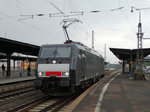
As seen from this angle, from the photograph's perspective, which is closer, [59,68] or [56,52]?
[59,68]

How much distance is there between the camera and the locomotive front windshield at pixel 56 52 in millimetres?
11141

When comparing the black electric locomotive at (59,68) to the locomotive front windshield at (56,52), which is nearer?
the black electric locomotive at (59,68)

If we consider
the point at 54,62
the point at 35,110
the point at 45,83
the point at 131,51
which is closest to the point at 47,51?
the point at 54,62

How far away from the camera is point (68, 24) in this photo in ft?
55.3

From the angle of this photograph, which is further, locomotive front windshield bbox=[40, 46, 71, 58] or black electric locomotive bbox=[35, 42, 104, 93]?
locomotive front windshield bbox=[40, 46, 71, 58]

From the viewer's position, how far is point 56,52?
37.3ft

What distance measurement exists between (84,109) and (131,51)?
24.1 meters

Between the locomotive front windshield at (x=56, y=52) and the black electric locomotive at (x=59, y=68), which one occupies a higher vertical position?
the locomotive front windshield at (x=56, y=52)

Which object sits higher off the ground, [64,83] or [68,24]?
[68,24]

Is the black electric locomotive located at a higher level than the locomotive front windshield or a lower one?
lower

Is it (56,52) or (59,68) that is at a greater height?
(56,52)

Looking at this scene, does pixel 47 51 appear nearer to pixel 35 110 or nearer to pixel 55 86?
pixel 55 86

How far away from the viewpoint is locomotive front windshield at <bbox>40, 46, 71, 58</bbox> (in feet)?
36.6

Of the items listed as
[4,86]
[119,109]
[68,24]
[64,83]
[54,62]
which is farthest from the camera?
[68,24]
